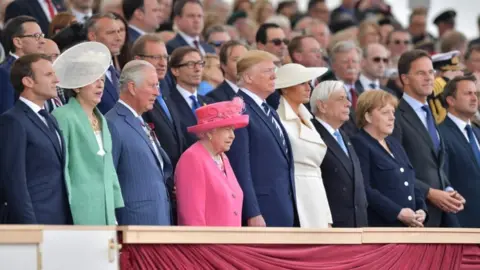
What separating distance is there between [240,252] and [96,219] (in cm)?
91

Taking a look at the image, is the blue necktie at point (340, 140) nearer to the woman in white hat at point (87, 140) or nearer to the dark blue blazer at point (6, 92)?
the woman in white hat at point (87, 140)

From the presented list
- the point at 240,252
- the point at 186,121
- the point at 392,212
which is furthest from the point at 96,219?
the point at 392,212

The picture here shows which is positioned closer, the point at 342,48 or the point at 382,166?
the point at 382,166

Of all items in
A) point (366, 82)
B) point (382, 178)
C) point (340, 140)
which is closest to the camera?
point (340, 140)

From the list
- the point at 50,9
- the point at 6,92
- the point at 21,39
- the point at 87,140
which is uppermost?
the point at 50,9

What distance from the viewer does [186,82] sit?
9.89 m

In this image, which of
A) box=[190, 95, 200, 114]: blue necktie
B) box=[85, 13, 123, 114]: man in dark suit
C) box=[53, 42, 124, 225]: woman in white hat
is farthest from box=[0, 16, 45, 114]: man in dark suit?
box=[190, 95, 200, 114]: blue necktie

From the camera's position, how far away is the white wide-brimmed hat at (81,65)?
27.3 ft

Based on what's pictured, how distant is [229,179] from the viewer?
8.65 m

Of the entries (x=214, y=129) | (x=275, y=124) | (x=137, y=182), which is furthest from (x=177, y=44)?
(x=137, y=182)

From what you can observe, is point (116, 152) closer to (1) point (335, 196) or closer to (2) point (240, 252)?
(2) point (240, 252)

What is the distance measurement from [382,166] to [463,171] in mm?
1245

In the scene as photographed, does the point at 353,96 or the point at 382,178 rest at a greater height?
the point at 353,96

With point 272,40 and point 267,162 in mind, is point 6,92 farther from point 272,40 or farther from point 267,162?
point 272,40
